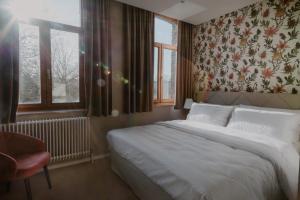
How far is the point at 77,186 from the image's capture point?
2.12 meters

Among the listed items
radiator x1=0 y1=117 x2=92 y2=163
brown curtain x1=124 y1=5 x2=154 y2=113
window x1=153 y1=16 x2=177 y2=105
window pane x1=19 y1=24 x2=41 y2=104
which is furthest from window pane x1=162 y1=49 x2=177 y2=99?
window pane x1=19 y1=24 x2=41 y2=104

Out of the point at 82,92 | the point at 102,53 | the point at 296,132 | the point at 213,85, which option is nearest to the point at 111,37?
the point at 102,53

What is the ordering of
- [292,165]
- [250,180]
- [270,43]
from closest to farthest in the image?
[250,180] → [292,165] → [270,43]

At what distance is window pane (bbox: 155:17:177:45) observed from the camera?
349cm

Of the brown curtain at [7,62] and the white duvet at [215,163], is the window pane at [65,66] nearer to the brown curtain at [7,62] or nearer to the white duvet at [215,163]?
the brown curtain at [7,62]

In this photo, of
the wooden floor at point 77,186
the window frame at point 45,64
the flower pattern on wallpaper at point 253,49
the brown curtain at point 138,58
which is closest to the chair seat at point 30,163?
the wooden floor at point 77,186

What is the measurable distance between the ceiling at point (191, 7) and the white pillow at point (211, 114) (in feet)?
5.35

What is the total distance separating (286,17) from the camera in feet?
8.15

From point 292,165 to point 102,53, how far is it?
266 cm

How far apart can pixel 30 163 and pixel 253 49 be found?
3.36m

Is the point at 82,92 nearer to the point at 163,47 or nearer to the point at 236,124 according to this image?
the point at 163,47

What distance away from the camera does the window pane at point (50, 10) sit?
2264 mm

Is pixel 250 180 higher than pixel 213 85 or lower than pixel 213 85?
lower

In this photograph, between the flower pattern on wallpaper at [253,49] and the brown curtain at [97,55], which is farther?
the brown curtain at [97,55]
